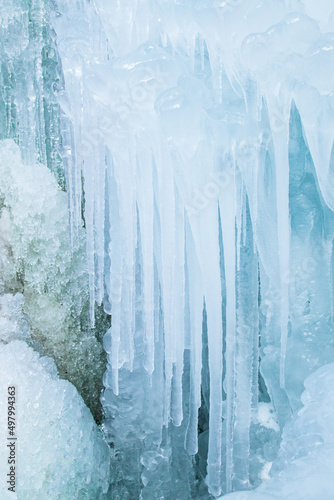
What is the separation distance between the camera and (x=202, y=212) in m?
1.68

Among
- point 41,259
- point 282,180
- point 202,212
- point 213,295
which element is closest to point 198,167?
point 202,212

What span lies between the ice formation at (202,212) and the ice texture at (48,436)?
14 centimetres

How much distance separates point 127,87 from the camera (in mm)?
1663

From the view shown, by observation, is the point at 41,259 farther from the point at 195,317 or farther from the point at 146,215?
the point at 195,317

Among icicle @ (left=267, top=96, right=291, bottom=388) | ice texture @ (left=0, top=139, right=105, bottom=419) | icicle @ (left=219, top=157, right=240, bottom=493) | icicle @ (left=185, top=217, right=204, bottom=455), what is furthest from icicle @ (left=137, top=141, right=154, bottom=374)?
ice texture @ (left=0, top=139, right=105, bottom=419)

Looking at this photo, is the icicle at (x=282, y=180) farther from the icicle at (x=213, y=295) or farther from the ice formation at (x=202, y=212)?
the icicle at (x=213, y=295)

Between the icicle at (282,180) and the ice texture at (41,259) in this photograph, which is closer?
the icicle at (282,180)

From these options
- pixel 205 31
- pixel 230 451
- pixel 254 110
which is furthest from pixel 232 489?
pixel 205 31

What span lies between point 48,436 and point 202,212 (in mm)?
1014

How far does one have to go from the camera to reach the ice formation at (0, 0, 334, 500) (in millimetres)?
1621

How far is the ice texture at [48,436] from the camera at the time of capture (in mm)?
1927

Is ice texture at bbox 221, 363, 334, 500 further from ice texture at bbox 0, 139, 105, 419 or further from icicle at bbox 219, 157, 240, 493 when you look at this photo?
ice texture at bbox 0, 139, 105, 419

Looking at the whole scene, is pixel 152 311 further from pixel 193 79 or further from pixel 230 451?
pixel 193 79

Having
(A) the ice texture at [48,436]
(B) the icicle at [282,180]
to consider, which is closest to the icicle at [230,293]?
(B) the icicle at [282,180]
